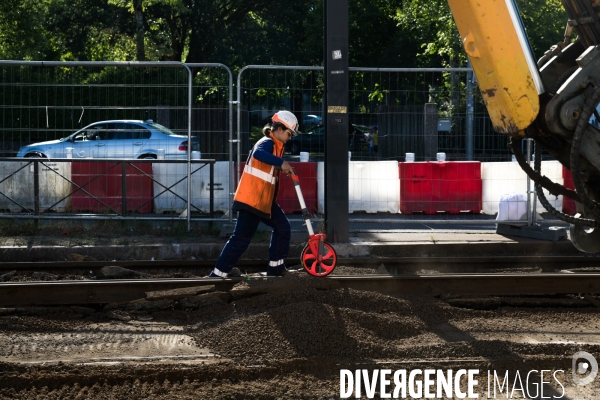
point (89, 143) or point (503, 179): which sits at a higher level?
point (89, 143)

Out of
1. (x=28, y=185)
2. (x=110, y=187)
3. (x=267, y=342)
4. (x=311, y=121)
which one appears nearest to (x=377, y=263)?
(x=311, y=121)

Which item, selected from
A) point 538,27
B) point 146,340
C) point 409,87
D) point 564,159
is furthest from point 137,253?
point 538,27

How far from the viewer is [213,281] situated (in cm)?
826

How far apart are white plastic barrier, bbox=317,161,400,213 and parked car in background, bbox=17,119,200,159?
8.53ft

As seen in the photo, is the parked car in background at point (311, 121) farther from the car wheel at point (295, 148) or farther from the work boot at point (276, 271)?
the work boot at point (276, 271)

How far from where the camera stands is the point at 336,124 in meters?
10.4

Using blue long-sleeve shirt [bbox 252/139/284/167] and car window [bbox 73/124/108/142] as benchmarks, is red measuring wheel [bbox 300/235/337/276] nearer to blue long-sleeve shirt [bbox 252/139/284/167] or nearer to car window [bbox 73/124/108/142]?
blue long-sleeve shirt [bbox 252/139/284/167]

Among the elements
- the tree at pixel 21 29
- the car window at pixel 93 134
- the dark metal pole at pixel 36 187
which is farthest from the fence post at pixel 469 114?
the tree at pixel 21 29

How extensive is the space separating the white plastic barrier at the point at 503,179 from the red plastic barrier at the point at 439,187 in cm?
12

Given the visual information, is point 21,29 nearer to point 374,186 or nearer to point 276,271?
point 374,186

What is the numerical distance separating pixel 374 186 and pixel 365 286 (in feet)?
16.3

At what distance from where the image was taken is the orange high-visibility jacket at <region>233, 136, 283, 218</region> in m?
8.43

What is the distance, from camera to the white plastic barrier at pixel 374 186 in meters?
12.9

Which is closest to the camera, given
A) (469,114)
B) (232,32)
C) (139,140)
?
(469,114)
